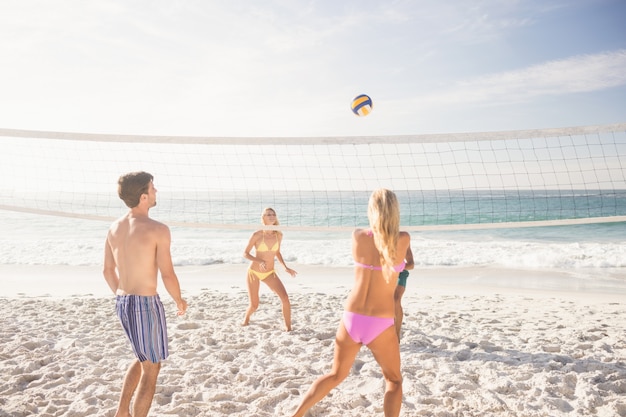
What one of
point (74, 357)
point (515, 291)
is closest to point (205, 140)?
point (74, 357)

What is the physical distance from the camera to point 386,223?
2229 millimetres

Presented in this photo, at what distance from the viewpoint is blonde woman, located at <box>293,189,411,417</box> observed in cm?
230

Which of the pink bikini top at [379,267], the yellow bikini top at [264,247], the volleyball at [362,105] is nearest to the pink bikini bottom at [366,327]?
the pink bikini top at [379,267]

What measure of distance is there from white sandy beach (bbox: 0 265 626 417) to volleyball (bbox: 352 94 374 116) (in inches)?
102

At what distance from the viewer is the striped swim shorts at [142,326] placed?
94.8 inches

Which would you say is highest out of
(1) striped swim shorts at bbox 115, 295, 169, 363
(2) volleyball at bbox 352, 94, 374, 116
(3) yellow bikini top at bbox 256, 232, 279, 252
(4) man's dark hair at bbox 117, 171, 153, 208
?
(2) volleyball at bbox 352, 94, 374, 116

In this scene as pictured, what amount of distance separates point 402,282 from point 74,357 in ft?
A: 9.65

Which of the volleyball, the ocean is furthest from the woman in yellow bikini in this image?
the volleyball

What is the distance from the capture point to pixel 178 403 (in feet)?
10.7

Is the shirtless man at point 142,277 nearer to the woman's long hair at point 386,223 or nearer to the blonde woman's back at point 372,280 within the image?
the blonde woman's back at point 372,280

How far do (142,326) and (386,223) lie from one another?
133 centimetres

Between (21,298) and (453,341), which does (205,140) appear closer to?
(453,341)

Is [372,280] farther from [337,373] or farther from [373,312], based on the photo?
[337,373]

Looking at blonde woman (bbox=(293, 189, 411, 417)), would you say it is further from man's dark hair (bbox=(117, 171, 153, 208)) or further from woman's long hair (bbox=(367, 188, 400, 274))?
man's dark hair (bbox=(117, 171, 153, 208))
